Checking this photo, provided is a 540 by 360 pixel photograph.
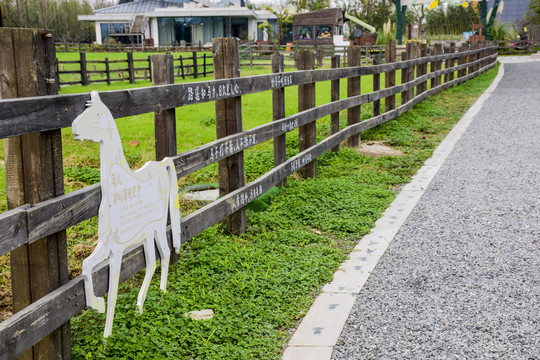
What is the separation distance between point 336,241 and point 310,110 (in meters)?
2.29

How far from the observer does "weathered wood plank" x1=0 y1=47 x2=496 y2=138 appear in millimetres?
2424

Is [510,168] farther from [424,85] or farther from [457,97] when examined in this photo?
[457,97]

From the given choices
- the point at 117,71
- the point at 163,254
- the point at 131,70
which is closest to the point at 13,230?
the point at 163,254

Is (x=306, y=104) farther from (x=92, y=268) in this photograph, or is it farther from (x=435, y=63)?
(x=435, y=63)

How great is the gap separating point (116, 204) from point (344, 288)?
5.68ft

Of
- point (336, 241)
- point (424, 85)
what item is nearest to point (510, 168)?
point (336, 241)

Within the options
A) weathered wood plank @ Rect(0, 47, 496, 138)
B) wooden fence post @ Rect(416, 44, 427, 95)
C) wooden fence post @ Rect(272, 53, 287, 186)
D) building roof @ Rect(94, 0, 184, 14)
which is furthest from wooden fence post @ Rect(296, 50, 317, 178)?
building roof @ Rect(94, 0, 184, 14)

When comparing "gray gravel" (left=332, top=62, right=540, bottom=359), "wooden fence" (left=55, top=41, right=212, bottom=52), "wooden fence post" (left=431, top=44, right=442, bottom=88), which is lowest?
"gray gravel" (left=332, top=62, right=540, bottom=359)

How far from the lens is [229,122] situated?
5.00 m

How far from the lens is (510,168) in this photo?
7.63 m

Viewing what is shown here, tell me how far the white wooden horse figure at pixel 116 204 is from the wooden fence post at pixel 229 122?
61.3 inches

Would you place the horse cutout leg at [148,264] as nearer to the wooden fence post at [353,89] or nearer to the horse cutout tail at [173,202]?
the horse cutout tail at [173,202]

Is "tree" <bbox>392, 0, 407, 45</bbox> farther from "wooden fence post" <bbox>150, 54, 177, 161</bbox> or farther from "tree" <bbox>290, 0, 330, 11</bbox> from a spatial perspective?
"wooden fence post" <bbox>150, 54, 177, 161</bbox>

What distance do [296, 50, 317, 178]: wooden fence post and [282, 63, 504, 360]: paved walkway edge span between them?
111cm
